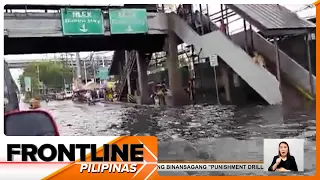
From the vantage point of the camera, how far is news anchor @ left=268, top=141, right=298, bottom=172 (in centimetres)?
321

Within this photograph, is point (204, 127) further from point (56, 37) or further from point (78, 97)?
point (56, 37)

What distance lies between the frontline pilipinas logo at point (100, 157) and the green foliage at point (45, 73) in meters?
0.41

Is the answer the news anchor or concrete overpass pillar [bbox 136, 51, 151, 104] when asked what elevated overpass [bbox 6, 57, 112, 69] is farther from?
the news anchor

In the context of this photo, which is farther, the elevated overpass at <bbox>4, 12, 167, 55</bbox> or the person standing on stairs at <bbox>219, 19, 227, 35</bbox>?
the person standing on stairs at <bbox>219, 19, 227, 35</bbox>

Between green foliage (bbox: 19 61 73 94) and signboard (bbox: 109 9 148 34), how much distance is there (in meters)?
0.43

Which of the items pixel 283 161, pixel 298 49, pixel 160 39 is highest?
pixel 160 39

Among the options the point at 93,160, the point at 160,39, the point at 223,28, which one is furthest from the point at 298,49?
the point at 93,160

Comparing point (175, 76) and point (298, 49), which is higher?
point (298, 49)

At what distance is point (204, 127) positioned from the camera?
3219mm

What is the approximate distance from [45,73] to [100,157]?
2.17 feet

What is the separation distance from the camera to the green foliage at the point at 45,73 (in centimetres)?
326

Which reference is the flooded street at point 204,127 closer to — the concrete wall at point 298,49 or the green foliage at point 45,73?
the green foliage at point 45,73

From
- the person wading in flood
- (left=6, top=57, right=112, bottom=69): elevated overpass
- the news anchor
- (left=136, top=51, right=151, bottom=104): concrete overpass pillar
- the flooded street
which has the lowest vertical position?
the news anchor

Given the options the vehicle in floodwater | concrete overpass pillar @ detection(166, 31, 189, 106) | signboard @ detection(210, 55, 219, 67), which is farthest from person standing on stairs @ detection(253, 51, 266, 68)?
the vehicle in floodwater
